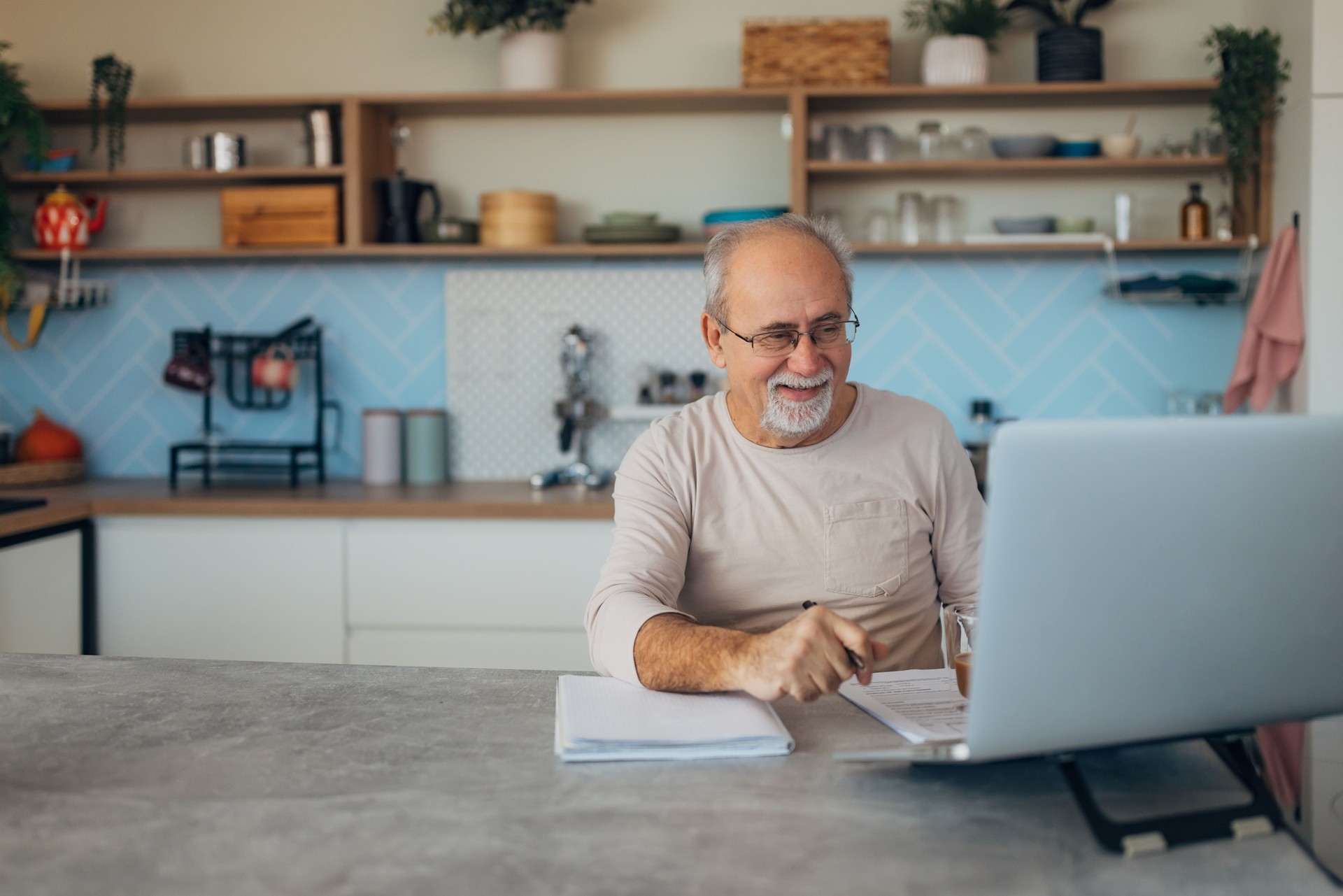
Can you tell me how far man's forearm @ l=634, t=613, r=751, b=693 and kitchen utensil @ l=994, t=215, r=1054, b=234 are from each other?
7.28 feet

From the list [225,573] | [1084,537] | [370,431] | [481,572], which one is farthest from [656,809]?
[370,431]

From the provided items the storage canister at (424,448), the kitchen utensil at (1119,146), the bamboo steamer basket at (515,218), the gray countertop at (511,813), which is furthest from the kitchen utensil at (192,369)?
the kitchen utensil at (1119,146)

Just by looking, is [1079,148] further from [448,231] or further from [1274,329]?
[448,231]

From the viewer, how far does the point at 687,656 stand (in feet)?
4.25

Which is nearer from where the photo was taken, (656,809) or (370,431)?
(656,809)

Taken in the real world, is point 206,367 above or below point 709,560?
above

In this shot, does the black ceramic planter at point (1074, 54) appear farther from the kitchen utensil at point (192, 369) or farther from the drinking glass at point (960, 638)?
the kitchen utensil at point (192, 369)

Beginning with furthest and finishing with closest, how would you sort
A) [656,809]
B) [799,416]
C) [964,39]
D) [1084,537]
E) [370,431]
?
[370,431] < [964,39] < [799,416] < [656,809] < [1084,537]

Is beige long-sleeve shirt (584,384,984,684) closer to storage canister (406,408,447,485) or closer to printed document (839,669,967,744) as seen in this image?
printed document (839,669,967,744)

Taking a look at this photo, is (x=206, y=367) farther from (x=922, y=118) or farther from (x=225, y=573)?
(x=922, y=118)

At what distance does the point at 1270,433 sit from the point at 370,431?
9.34 ft

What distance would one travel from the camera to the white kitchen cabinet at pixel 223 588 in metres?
3.00

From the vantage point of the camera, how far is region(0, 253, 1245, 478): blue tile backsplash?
3383 mm

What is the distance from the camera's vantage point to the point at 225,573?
119 inches
